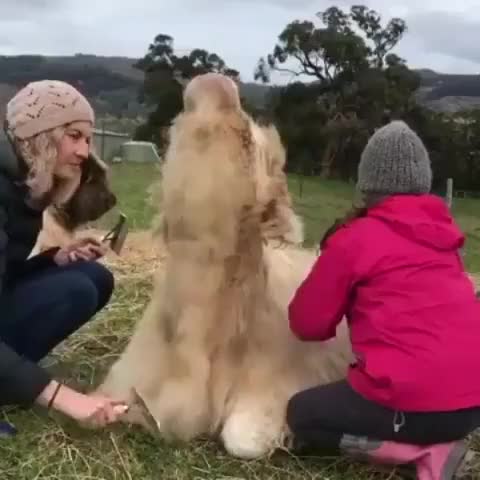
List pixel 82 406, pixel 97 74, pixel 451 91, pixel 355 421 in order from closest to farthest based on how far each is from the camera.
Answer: pixel 82 406 → pixel 355 421 → pixel 97 74 → pixel 451 91

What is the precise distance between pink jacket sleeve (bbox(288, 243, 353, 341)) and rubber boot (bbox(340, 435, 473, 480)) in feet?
0.82

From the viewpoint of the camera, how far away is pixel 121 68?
8.12 metres

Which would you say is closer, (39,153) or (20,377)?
(20,377)

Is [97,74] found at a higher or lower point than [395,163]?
lower

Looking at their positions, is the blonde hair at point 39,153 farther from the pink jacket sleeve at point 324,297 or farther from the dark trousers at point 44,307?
the pink jacket sleeve at point 324,297

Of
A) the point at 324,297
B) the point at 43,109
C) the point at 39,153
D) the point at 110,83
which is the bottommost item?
the point at 324,297

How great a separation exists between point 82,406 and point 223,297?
1.27ft

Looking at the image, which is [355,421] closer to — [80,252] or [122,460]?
[122,460]

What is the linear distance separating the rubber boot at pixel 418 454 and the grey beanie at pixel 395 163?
0.54 metres

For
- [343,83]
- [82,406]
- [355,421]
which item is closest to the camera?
[82,406]

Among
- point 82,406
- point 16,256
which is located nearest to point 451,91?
point 16,256

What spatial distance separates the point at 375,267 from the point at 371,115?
35.7 ft

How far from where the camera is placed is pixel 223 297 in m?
2.21

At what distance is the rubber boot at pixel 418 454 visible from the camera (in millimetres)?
2135
